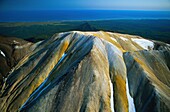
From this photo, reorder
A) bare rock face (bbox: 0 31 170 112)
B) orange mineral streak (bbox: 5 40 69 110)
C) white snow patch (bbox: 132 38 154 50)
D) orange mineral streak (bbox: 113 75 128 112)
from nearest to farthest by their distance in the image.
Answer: bare rock face (bbox: 0 31 170 112) → orange mineral streak (bbox: 113 75 128 112) → orange mineral streak (bbox: 5 40 69 110) → white snow patch (bbox: 132 38 154 50)

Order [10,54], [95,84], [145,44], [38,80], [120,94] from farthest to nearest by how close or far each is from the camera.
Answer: [10,54], [145,44], [38,80], [120,94], [95,84]

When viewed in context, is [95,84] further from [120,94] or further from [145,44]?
[145,44]

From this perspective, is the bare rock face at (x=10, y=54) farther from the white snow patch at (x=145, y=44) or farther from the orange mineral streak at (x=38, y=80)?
the white snow patch at (x=145, y=44)

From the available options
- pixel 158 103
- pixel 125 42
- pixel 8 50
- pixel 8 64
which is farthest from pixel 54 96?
pixel 8 50

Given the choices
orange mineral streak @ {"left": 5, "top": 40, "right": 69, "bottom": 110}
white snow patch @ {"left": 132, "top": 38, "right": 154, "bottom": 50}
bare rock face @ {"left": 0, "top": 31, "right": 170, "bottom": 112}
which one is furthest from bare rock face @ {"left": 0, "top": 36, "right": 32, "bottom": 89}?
white snow patch @ {"left": 132, "top": 38, "right": 154, "bottom": 50}

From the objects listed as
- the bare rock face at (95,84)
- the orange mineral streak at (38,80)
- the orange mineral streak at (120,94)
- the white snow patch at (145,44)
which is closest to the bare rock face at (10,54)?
the bare rock face at (95,84)

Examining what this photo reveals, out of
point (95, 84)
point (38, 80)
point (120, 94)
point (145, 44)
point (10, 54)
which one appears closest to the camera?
point (95, 84)

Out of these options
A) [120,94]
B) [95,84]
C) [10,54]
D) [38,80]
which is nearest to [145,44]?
[120,94]

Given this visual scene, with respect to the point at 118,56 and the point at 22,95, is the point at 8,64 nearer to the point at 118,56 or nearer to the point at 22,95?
the point at 22,95

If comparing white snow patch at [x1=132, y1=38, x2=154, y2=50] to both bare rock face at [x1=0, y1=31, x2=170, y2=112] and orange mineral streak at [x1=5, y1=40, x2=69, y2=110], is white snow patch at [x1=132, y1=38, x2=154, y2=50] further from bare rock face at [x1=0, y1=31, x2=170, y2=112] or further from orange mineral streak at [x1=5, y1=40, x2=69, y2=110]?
orange mineral streak at [x1=5, y1=40, x2=69, y2=110]
